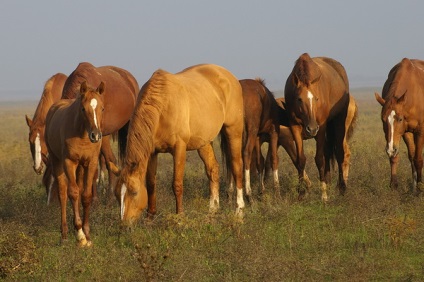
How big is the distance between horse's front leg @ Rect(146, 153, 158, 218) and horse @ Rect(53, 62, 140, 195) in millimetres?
1987

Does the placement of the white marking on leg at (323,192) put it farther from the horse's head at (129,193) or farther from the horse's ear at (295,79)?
the horse's head at (129,193)

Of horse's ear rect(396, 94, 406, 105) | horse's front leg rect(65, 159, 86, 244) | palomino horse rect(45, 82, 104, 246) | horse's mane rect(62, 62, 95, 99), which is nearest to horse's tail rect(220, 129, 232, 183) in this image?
horse's mane rect(62, 62, 95, 99)

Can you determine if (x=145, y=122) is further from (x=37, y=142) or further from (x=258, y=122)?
(x=258, y=122)

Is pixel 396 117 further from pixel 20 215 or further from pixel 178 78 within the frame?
pixel 20 215

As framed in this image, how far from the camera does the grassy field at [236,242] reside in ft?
22.1

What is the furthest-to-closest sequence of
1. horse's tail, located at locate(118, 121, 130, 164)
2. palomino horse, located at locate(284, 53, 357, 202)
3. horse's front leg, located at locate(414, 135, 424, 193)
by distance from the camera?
horse's tail, located at locate(118, 121, 130, 164) < horse's front leg, located at locate(414, 135, 424, 193) < palomino horse, located at locate(284, 53, 357, 202)

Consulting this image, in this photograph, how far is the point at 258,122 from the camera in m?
11.6

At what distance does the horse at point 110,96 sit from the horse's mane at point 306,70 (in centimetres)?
292

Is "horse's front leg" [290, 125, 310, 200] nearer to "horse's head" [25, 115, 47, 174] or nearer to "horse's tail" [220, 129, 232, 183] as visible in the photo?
"horse's tail" [220, 129, 232, 183]

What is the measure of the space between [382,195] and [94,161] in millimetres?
4262

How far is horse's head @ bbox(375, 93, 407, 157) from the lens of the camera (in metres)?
10.2

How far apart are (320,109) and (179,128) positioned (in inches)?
117

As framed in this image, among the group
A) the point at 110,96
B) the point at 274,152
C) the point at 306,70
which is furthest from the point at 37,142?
the point at 306,70

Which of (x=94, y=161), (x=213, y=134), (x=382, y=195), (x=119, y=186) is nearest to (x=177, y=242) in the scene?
(x=119, y=186)
